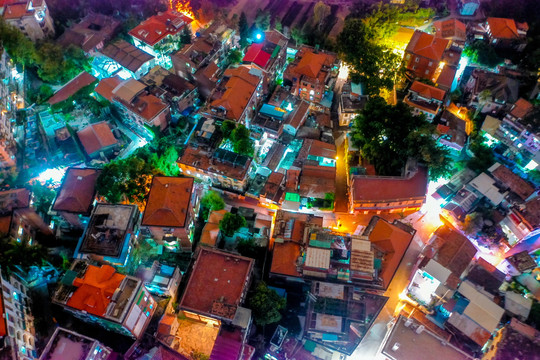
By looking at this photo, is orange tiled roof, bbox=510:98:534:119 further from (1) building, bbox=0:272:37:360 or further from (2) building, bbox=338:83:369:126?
(1) building, bbox=0:272:37:360

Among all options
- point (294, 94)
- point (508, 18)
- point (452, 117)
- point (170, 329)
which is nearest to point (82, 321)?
point (170, 329)

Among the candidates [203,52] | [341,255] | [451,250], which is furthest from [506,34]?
[203,52]

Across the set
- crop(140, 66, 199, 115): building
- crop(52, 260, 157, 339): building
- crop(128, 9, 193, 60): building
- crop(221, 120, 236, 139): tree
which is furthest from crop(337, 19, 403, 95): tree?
crop(52, 260, 157, 339): building

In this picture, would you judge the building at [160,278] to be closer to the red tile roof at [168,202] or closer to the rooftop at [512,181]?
the red tile roof at [168,202]

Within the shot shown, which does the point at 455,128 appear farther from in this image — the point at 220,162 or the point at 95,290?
the point at 95,290

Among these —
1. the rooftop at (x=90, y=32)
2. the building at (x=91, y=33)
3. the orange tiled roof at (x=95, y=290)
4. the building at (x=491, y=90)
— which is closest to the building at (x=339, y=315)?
the orange tiled roof at (x=95, y=290)

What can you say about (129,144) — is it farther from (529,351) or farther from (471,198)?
(529,351)
